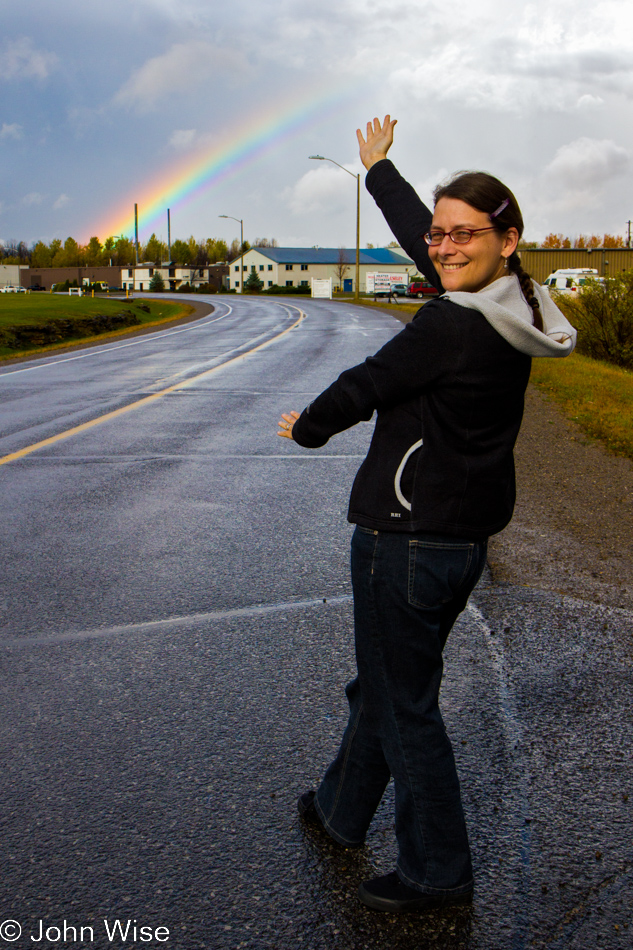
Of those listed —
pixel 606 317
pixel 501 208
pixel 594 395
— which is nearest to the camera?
pixel 501 208

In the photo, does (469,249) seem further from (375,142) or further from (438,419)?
(375,142)

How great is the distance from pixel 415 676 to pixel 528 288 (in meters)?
1.02

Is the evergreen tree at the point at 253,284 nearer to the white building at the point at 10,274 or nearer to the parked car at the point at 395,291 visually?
the parked car at the point at 395,291

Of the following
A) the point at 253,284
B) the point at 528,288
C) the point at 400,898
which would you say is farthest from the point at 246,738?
the point at 253,284

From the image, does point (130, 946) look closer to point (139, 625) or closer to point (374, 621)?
point (374, 621)

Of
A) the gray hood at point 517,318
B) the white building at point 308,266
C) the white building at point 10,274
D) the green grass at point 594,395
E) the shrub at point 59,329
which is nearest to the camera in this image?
the gray hood at point 517,318

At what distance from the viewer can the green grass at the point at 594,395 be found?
953 centimetres

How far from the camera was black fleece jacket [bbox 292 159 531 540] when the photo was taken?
205 centimetres

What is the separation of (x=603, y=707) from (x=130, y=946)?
79.0 inches

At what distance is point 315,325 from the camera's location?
31.9 meters

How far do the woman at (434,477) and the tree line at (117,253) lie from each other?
164 metres

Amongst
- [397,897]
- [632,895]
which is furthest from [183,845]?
[632,895]

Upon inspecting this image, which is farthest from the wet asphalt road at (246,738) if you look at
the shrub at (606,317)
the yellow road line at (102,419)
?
the shrub at (606,317)

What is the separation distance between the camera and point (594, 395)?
12422mm
